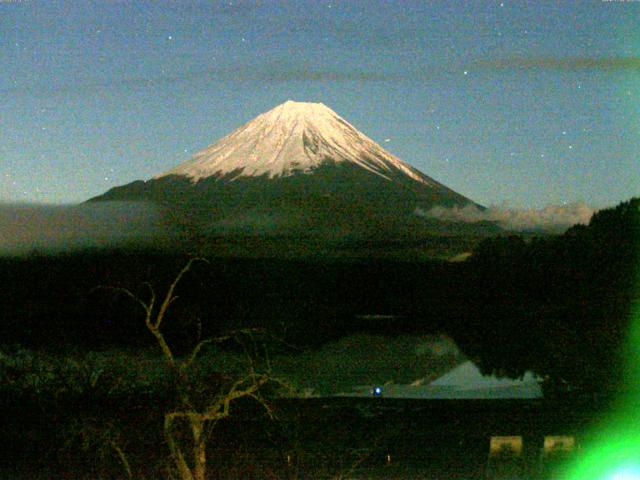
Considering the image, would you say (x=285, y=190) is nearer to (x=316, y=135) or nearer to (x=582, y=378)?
(x=316, y=135)

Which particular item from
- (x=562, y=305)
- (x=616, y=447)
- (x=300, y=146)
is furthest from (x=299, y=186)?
(x=616, y=447)

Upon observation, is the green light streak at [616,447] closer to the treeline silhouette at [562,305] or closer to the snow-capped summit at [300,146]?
the treeline silhouette at [562,305]

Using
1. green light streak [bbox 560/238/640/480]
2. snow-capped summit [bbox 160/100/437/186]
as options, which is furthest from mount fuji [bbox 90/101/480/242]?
green light streak [bbox 560/238/640/480]

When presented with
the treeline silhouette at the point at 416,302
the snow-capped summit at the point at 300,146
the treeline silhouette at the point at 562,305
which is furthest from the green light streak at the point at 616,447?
the snow-capped summit at the point at 300,146

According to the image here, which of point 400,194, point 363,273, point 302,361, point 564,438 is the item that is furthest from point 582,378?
point 400,194

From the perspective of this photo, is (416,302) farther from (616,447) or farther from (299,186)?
(299,186)

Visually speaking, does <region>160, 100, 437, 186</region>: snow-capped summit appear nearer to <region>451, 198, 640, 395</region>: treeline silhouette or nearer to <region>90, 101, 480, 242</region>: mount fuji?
<region>90, 101, 480, 242</region>: mount fuji
